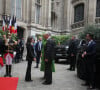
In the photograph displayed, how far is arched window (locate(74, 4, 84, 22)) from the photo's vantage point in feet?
85.1

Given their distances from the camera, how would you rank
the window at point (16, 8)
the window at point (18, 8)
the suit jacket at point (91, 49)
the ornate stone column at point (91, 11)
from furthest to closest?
the ornate stone column at point (91, 11) → the window at point (18, 8) → the window at point (16, 8) → the suit jacket at point (91, 49)

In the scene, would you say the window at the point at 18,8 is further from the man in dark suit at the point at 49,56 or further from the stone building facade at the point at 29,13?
the man in dark suit at the point at 49,56

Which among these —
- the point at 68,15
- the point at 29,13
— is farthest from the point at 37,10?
the point at 68,15

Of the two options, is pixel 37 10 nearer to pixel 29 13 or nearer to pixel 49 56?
pixel 29 13

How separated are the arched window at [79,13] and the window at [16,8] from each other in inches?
447

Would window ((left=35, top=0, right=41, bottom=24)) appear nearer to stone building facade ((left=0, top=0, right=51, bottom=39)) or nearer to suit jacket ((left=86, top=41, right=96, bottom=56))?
stone building facade ((left=0, top=0, right=51, bottom=39))

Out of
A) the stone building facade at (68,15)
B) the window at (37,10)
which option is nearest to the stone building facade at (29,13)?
the window at (37,10)

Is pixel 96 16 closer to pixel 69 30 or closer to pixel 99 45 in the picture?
pixel 69 30

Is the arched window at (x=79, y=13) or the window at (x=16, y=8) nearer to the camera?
the window at (x=16, y=8)

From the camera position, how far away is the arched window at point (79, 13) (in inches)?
1021

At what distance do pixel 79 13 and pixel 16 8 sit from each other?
39.6 ft

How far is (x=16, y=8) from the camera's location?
18.3m

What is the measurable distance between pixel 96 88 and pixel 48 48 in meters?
2.32

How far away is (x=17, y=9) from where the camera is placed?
18.4 m
